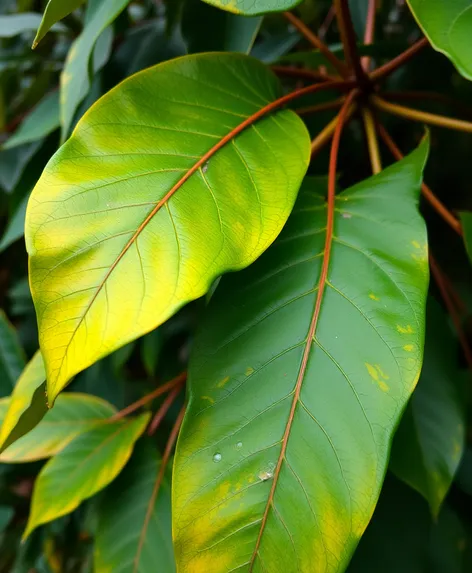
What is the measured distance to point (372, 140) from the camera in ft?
1.67

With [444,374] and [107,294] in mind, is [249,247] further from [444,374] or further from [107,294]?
[444,374]

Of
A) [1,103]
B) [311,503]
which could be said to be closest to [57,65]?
[1,103]

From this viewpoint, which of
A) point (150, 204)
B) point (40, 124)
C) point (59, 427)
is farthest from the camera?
point (40, 124)

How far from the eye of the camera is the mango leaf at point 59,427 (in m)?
0.55

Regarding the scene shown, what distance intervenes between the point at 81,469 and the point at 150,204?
31 cm

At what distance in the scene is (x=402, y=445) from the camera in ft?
1.50

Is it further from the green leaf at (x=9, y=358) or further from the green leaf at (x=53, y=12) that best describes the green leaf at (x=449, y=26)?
the green leaf at (x=9, y=358)

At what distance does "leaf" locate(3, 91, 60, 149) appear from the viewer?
2.17 ft

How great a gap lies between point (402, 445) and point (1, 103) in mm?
878

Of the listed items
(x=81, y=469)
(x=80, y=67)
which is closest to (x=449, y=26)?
(x=80, y=67)

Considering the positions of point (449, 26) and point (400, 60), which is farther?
point (400, 60)

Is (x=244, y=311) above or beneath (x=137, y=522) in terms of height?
above

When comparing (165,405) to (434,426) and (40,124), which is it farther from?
(40,124)

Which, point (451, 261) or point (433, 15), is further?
point (451, 261)
